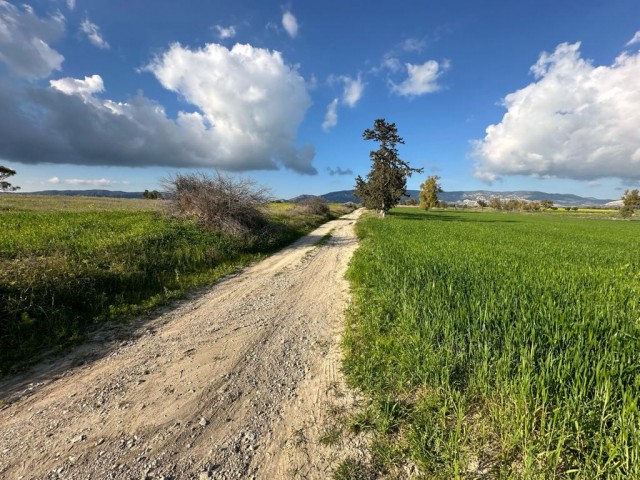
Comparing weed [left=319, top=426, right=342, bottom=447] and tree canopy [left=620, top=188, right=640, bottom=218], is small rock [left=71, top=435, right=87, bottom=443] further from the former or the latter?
tree canopy [left=620, top=188, right=640, bottom=218]

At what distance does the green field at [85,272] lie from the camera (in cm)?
575

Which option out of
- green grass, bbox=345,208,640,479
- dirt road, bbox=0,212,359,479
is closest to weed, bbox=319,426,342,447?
dirt road, bbox=0,212,359,479

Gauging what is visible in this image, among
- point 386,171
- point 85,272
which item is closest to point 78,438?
point 85,272

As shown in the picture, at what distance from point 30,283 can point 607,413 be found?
33.6 feet

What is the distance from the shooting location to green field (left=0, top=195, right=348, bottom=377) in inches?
227

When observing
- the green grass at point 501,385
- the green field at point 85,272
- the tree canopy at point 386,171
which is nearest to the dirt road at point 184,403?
the green grass at point 501,385

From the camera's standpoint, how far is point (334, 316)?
24.1 feet

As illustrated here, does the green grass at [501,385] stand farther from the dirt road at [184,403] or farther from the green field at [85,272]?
the green field at [85,272]

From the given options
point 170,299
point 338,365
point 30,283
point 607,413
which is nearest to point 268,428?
point 338,365

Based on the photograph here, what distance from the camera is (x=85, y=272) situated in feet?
25.3

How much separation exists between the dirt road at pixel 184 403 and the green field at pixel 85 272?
3.04ft

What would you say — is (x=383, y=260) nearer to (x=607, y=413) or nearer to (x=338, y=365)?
(x=338, y=365)

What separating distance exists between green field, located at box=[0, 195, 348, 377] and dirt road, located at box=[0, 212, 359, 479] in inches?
36.5

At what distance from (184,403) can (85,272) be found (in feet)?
→ 19.6
